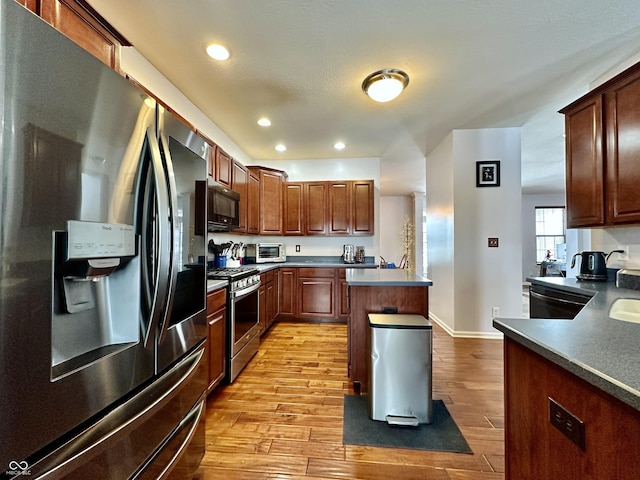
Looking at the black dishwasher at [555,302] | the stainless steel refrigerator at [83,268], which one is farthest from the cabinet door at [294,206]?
the stainless steel refrigerator at [83,268]

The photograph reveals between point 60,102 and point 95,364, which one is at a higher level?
point 60,102

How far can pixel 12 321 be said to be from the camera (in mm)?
569

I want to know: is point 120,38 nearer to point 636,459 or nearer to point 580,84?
point 636,459

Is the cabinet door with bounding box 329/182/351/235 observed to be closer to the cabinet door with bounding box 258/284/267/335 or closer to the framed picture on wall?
the cabinet door with bounding box 258/284/267/335

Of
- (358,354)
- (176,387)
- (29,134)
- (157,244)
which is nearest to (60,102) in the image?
(29,134)

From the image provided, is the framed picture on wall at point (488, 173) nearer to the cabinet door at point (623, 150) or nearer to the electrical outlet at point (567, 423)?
the cabinet door at point (623, 150)

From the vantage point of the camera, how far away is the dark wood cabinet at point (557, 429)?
58 cm

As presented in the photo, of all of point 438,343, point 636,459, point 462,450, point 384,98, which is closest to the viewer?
point 636,459

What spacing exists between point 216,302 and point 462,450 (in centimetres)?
183

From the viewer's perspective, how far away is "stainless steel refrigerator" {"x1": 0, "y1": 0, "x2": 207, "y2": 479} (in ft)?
1.90

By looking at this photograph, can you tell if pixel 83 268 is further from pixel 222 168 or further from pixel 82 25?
pixel 222 168

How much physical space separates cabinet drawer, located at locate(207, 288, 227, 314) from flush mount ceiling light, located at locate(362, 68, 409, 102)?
2.11 m

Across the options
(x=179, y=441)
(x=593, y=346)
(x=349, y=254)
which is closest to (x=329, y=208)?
(x=349, y=254)

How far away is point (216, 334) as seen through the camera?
211 cm
